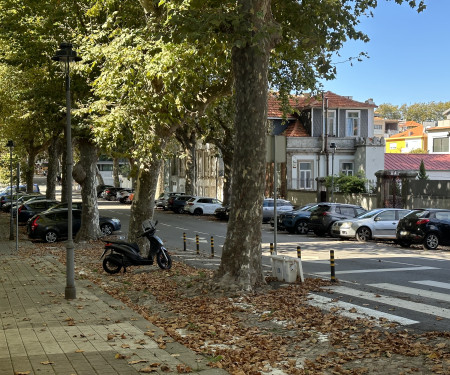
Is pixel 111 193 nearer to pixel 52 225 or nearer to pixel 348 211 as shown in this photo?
pixel 52 225

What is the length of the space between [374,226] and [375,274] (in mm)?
11661

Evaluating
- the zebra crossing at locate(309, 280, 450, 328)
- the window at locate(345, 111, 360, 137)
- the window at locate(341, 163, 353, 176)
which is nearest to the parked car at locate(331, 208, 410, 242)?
the zebra crossing at locate(309, 280, 450, 328)

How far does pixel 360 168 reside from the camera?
5216cm

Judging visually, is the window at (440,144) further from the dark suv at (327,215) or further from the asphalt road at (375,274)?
the asphalt road at (375,274)

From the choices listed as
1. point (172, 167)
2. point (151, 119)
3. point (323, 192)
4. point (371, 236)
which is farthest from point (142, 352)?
point (172, 167)

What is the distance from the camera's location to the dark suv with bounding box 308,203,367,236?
100 ft

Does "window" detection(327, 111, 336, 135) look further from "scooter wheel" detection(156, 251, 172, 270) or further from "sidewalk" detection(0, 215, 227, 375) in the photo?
"sidewalk" detection(0, 215, 227, 375)

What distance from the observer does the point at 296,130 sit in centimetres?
5388

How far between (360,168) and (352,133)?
4023 millimetres

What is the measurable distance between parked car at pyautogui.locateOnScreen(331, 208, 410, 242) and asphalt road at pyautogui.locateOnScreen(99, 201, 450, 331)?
22.5 inches

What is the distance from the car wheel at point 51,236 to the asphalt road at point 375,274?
508 centimetres

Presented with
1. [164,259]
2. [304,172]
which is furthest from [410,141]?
[164,259]

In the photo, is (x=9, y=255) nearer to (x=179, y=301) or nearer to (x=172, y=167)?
(x=179, y=301)

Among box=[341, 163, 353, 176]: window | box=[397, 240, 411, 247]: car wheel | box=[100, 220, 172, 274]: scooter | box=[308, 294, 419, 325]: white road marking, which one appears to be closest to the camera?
box=[308, 294, 419, 325]: white road marking
